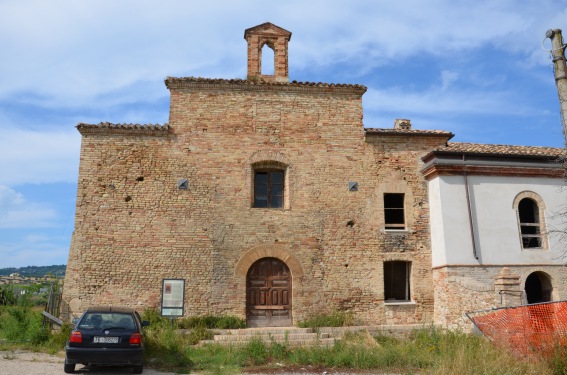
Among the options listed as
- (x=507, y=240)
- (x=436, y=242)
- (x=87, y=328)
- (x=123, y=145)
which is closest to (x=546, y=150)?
(x=507, y=240)

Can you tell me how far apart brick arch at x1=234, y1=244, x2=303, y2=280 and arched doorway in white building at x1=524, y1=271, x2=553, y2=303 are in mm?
7504

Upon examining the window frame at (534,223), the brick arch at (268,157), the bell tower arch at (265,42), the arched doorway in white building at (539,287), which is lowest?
the arched doorway in white building at (539,287)

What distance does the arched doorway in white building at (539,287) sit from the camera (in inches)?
577

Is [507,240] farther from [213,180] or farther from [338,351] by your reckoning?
[213,180]

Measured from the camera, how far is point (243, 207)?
14.7 metres

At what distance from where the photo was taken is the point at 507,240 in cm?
1455

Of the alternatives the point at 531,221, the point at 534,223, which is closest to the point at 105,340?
the point at 534,223

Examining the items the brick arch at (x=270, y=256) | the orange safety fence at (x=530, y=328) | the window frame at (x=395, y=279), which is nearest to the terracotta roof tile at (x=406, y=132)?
the window frame at (x=395, y=279)

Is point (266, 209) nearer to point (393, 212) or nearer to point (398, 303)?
point (393, 212)

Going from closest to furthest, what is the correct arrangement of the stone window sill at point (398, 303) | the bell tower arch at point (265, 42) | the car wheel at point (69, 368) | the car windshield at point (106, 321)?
the car wheel at point (69, 368) < the car windshield at point (106, 321) < the stone window sill at point (398, 303) < the bell tower arch at point (265, 42)

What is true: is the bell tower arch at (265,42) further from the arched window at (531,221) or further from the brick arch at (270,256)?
the arched window at (531,221)

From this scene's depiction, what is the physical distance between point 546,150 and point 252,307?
36.2 ft

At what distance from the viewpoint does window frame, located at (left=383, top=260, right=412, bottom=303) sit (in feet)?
49.1

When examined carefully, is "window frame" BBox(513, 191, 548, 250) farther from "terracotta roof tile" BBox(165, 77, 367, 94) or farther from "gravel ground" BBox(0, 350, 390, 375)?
"gravel ground" BBox(0, 350, 390, 375)
